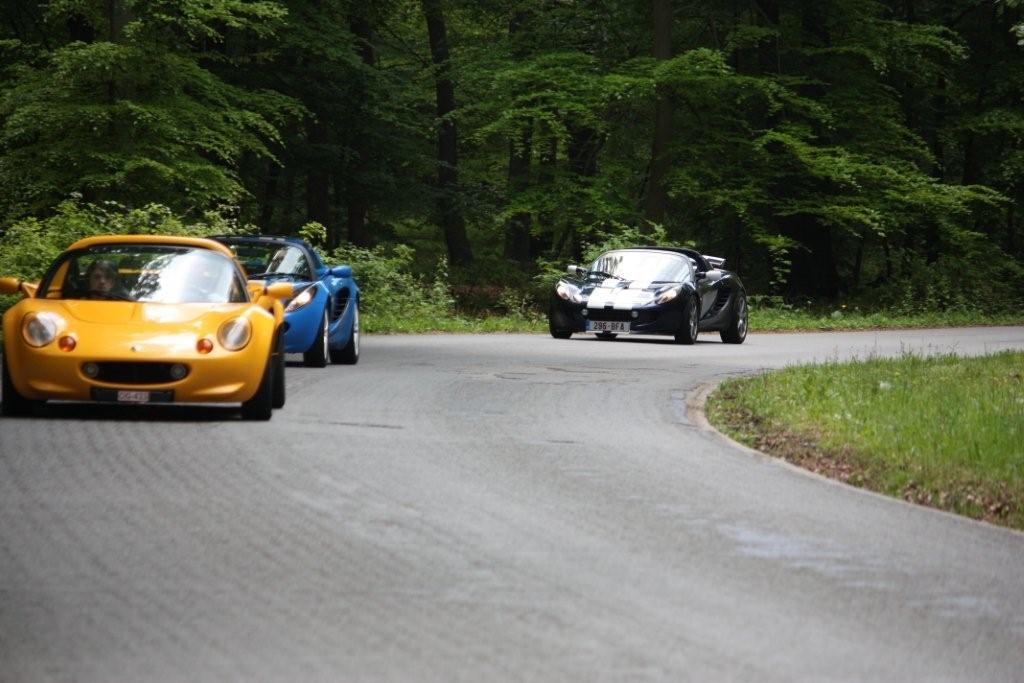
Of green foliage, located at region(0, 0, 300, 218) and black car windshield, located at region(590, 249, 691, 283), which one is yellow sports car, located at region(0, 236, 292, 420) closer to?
black car windshield, located at region(590, 249, 691, 283)

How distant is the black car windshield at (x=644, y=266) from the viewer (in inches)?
1062

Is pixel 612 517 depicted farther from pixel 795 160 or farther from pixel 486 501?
pixel 795 160

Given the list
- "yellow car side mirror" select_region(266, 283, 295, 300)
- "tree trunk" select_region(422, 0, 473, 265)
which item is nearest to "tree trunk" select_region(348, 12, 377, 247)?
"tree trunk" select_region(422, 0, 473, 265)

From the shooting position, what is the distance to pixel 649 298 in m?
26.1

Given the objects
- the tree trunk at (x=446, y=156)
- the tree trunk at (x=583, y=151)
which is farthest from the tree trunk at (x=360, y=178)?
the tree trunk at (x=583, y=151)

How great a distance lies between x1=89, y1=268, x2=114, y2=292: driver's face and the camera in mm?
13359

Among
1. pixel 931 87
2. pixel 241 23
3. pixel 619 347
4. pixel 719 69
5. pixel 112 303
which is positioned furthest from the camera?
pixel 931 87

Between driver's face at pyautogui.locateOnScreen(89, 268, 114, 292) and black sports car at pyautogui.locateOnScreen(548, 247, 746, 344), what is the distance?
42.8 feet

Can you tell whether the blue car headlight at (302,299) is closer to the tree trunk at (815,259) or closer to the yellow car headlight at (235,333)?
the yellow car headlight at (235,333)

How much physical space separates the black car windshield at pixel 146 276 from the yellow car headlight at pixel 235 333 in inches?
32.9

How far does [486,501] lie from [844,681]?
3861 mm

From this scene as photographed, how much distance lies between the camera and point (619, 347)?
24.5 m

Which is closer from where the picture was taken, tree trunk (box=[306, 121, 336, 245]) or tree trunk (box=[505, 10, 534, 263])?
tree trunk (box=[505, 10, 534, 263])

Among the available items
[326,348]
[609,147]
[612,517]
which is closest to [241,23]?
[326,348]
